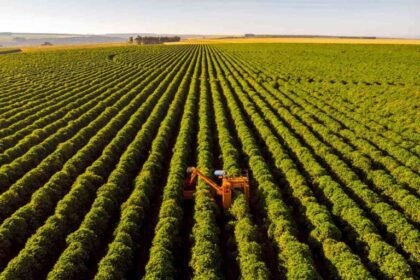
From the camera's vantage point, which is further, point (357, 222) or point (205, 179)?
point (205, 179)

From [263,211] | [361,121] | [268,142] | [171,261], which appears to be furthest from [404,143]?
[171,261]

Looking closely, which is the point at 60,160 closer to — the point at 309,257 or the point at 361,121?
the point at 309,257

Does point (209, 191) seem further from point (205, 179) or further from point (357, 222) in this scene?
point (357, 222)

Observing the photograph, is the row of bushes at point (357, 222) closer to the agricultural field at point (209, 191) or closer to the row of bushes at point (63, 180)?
the agricultural field at point (209, 191)

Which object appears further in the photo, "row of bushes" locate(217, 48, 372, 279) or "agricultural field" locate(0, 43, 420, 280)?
"agricultural field" locate(0, 43, 420, 280)

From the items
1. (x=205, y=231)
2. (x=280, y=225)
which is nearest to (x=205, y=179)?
(x=205, y=231)

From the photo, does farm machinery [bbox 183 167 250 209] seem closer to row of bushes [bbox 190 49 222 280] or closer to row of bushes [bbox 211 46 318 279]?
row of bushes [bbox 190 49 222 280]

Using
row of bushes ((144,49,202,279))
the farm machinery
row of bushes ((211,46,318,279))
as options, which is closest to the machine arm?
the farm machinery

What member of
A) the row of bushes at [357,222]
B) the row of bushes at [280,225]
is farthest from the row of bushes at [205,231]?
the row of bushes at [357,222]
